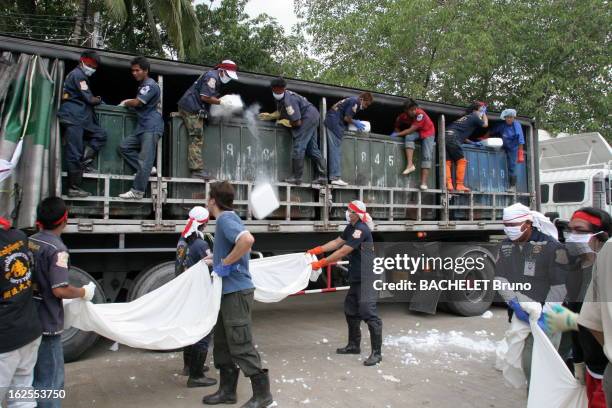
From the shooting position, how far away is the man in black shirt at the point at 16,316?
2592 millimetres

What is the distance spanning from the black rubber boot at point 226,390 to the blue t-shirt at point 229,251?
2.38ft

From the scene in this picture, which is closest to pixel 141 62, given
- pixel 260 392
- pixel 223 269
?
pixel 223 269

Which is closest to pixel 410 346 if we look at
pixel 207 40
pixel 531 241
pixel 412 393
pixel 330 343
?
pixel 330 343

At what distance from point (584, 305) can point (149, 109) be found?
4.53 metres

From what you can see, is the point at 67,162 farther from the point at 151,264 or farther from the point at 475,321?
the point at 475,321

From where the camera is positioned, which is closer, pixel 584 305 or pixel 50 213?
pixel 584 305

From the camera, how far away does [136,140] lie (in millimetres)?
5312

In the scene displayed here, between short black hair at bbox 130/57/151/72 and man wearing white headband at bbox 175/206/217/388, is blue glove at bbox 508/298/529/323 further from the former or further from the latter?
short black hair at bbox 130/57/151/72

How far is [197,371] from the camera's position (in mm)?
4359

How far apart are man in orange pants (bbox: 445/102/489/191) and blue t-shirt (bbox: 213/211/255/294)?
474 cm

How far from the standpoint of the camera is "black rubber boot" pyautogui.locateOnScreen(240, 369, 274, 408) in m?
3.71

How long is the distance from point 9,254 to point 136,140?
2.89 metres

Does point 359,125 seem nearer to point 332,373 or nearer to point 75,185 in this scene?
point 332,373

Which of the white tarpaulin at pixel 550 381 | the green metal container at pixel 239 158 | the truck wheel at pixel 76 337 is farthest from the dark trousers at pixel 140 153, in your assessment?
the white tarpaulin at pixel 550 381
